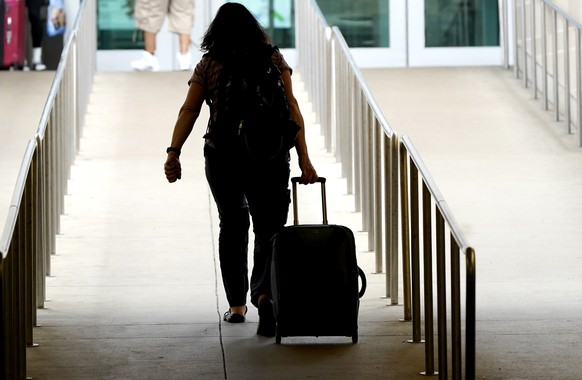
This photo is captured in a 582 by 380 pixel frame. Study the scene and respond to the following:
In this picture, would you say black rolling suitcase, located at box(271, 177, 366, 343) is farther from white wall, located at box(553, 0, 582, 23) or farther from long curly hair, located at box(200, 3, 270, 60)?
white wall, located at box(553, 0, 582, 23)

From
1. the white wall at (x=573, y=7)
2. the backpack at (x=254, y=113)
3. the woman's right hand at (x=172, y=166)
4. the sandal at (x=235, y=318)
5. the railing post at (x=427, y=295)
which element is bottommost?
the sandal at (x=235, y=318)

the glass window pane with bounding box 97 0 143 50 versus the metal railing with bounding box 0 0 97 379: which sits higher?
the glass window pane with bounding box 97 0 143 50

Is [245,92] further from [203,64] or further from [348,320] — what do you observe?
[348,320]

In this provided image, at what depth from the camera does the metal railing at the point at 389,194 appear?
462 centimetres

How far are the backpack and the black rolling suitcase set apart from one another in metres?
0.42

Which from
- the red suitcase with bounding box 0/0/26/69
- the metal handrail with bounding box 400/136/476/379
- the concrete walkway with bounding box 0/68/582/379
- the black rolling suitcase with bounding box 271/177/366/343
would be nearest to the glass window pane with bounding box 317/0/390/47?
the concrete walkway with bounding box 0/68/582/379

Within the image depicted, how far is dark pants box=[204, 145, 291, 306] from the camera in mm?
5637

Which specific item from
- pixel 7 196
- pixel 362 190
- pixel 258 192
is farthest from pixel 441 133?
pixel 258 192

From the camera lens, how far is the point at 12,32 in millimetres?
15195

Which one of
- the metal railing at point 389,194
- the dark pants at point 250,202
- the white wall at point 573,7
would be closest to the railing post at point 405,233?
the metal railing at point 389,194

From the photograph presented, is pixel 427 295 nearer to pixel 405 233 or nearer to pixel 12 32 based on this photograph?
pixel 405 233

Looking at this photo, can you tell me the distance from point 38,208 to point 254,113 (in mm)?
1307

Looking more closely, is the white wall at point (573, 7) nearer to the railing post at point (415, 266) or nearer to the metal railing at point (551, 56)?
the metal railing at point (551, 56)

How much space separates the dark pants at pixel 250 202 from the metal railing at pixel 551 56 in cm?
506
